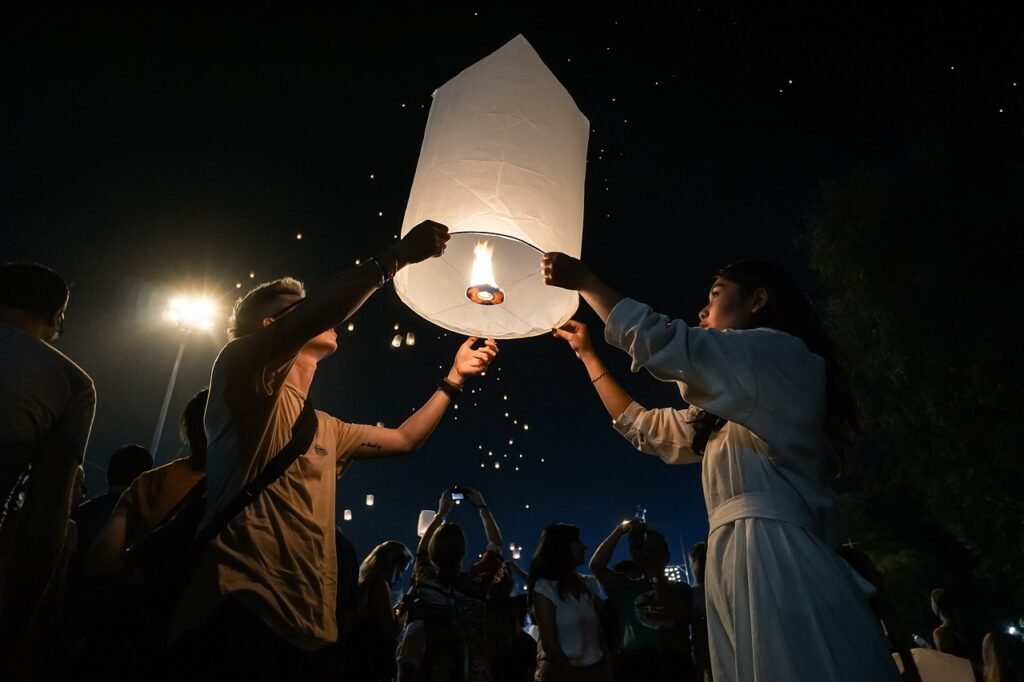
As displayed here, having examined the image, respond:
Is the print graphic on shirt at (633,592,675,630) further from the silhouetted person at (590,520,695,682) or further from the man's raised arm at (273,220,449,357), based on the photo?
the man's raised arm at (273,220,449,357)

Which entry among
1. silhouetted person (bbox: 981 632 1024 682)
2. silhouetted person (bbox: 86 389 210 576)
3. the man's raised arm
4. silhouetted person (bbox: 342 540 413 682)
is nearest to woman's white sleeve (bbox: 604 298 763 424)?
the man's raised arm

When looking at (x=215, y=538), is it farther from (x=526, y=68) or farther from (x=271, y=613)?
(x=526, y=68)

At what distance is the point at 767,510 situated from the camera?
1812 millimetres

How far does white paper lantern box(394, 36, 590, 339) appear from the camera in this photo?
7.35 ft

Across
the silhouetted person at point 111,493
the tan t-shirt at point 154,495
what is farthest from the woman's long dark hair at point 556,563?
Result: the silhouetted person at point 111,493

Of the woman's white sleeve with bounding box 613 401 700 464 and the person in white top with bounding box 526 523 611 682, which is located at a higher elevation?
the woman's white sleeve with bounding box 613 401 700 464

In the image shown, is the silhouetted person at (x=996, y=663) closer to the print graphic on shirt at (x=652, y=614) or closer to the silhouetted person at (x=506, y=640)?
the print graphic on shirt at (x=652, y=614)

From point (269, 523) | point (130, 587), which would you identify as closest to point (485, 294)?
point (269, 523)

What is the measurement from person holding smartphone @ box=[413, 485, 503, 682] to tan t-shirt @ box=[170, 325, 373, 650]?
316 cm

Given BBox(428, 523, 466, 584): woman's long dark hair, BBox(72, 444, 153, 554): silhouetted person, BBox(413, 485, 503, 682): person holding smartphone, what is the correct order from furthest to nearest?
BBox(428, 523, 466, 584): woman's long dark hair, BBox(413, 485, 503, 682): person holding smartphone, BBox(72, 444, 153, 554): silhouetted person

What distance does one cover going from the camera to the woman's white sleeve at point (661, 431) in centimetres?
266

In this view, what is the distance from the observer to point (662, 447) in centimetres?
272

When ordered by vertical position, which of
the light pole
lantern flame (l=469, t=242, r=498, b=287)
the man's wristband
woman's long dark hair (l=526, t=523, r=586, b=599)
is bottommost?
woman's long dark hair (l=526, t=523, r=586, b=599)

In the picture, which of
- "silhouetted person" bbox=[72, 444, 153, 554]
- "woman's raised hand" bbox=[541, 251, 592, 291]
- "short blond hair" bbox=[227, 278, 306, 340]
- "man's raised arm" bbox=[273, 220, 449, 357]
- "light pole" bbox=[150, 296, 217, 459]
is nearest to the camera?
"man's raised arm" bbox=[273, 220, 449, 357]
